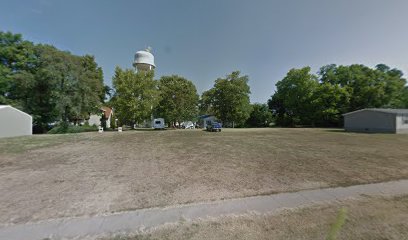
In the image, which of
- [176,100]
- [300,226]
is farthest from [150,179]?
[176,100]

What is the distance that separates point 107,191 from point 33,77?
2899 centimetres

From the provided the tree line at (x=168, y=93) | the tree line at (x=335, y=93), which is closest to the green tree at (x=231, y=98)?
the tree line at (x=168, y=93)

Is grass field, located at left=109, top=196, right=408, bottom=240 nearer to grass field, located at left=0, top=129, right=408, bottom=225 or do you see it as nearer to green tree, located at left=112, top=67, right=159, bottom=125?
grass field, located at left=0, top=129, right=408, bottom=225

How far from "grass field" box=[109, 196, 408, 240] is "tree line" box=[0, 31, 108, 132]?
29167 millimetres

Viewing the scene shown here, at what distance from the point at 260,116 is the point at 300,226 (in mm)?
51181

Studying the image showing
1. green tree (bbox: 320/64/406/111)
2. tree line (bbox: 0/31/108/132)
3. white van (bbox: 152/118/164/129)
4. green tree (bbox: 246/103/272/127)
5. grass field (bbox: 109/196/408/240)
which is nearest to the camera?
grass field (bbox: 109/196/408/240)

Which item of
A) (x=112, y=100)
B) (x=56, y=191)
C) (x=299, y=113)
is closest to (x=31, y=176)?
(x=56, y=191)

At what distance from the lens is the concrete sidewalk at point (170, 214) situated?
3.39 metres

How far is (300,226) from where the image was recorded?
3.52 metres

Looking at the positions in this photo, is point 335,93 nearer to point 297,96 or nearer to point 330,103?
point 330,103

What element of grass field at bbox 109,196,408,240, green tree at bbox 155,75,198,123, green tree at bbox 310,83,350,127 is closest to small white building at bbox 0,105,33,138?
green tree at bbox 155,75,198,123

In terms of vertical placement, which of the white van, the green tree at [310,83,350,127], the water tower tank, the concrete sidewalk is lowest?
→ the concrete sidewalk

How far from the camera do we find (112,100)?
36.2 metres

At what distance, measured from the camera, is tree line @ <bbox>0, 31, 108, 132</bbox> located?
25.4 meters
